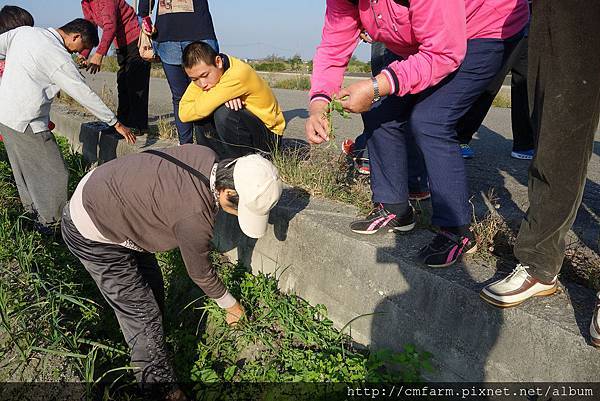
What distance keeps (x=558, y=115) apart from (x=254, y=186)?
50.1 inches

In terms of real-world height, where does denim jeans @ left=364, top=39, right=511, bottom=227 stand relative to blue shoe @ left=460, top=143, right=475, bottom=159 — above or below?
above

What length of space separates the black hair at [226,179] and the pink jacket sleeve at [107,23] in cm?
365

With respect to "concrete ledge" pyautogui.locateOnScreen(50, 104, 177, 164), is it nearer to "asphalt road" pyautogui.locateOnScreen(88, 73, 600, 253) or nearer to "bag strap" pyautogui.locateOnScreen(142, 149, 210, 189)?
"asphalt road" pyautogui.locateOnScreen(88, 73, 600, 253)

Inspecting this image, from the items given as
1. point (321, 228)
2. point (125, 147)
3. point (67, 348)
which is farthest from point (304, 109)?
point (67, 348)

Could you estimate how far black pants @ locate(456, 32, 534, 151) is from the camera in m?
3.59

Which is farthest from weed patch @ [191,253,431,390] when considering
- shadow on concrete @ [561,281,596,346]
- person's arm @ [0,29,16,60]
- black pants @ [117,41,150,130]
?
black pants @ [117,41,150,130]

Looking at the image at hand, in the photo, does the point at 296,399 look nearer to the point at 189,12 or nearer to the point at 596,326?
the point at 596,326

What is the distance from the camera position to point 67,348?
2.40m

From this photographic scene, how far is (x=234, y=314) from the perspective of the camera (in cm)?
280

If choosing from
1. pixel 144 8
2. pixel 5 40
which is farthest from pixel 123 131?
pixel 144 8

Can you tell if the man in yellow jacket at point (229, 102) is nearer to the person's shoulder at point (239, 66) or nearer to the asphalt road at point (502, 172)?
the person's shoulder at point (239, 66)

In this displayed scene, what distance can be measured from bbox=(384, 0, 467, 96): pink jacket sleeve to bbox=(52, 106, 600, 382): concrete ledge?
85 cm

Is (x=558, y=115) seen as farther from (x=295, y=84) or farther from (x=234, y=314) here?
(x=295, y=84)

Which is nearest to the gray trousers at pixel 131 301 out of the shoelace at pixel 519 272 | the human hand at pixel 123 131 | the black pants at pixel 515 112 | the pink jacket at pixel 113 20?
the human hand at pixel 123 131
